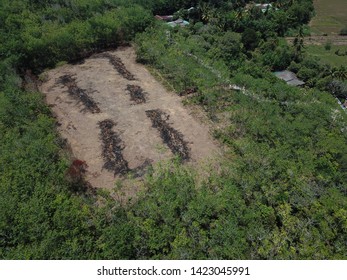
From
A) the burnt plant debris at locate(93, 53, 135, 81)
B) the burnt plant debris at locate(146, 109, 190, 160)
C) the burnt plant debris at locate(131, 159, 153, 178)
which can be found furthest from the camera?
the burnt plant debris at locate(93, 53, 135, 81)

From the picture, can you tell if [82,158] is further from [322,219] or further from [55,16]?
[55,16]

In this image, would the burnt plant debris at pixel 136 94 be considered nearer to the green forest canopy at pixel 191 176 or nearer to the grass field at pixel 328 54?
the green forest canopy at pixel 191 176

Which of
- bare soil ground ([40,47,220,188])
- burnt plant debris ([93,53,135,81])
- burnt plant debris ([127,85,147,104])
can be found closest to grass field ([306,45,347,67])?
bare soil ground ([40,47,220,188])

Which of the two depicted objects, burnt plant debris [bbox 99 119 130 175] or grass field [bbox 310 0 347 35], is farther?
grass field [bbox 310 0 347 35]

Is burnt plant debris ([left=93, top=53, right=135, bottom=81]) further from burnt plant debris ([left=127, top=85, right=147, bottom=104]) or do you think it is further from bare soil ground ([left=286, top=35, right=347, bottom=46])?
bare soil ground ([left=286, top=35, right=347, bottom=46])

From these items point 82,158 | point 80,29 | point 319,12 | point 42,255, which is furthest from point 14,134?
point 319,12

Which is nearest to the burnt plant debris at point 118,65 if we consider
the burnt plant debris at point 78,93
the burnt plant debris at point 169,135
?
the burnt plant debris at point 78,93

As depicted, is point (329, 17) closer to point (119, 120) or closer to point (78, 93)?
point (119, 120)

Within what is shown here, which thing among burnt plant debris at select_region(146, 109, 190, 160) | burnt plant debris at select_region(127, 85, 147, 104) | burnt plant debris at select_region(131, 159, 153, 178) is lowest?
burnt plant debris at select_region(131, 159, 153, 178)
